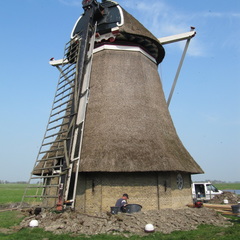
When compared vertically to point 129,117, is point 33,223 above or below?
below

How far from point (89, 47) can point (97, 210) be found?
28.8ft

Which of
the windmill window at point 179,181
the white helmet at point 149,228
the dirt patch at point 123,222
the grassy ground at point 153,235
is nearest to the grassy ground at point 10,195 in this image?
the dirt patch at point 123,222

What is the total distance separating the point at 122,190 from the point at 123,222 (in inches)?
111

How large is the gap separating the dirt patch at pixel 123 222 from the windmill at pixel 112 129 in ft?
4.41

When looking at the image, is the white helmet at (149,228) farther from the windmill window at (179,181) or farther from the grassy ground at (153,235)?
the windmill window at (179,181)

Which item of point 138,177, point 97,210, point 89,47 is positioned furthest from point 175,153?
point 89,47

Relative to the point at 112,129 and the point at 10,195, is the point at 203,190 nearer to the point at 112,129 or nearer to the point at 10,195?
the point at 112,129

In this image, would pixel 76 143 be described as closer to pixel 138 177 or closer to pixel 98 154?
pixel 98 154

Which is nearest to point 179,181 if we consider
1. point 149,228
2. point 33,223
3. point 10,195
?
point 149,228

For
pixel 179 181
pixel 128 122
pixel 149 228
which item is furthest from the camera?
pixel 179 181

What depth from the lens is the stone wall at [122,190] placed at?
1113 centimetres

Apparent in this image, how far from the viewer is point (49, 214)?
9.88 metres

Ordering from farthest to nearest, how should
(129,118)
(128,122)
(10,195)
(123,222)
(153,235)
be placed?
(10,195)
(129,118)
(128,122)
(123,222)
(153,235)

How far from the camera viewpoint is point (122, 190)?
11.2 meters
